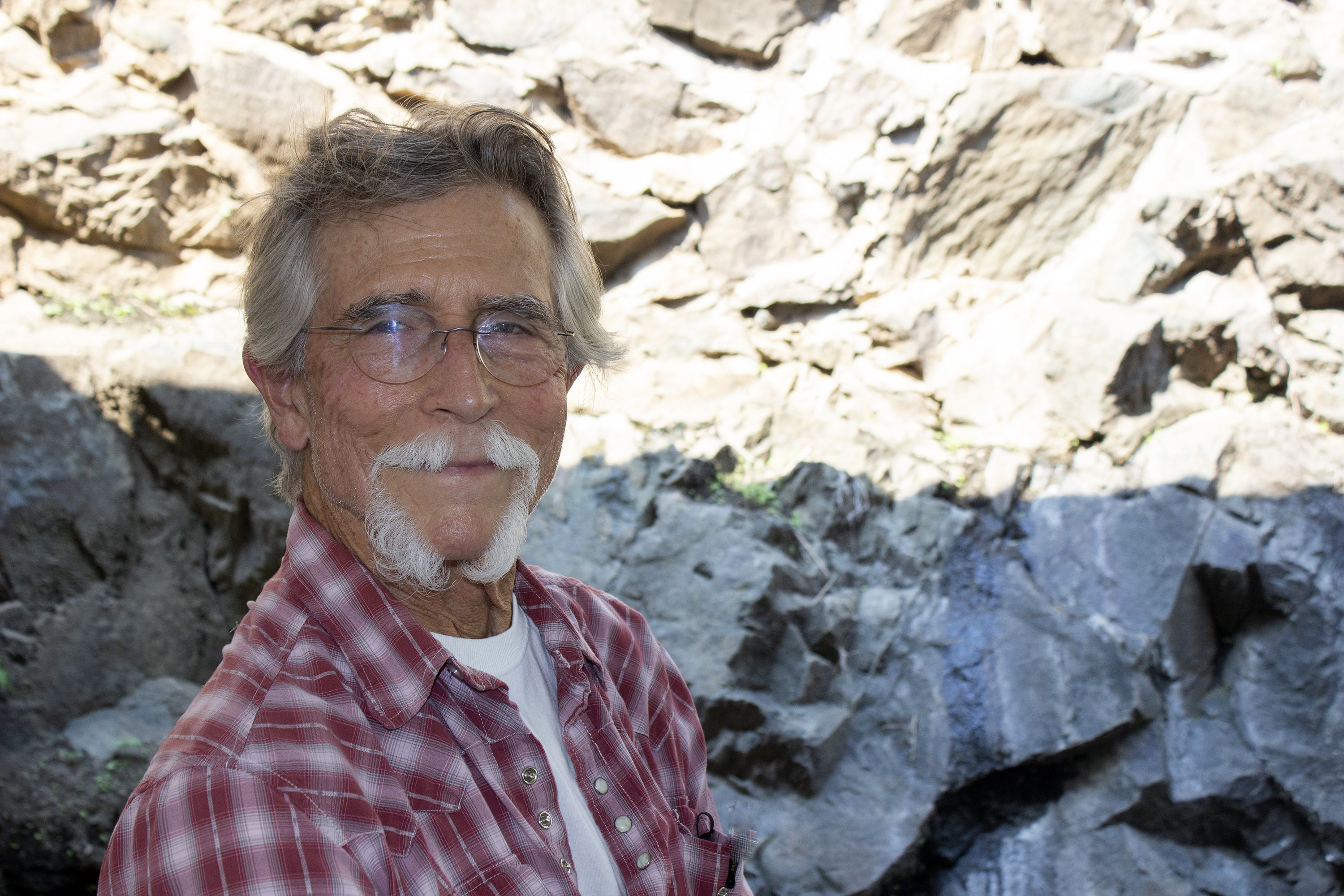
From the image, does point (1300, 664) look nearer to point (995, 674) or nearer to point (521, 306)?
point (995, 674)

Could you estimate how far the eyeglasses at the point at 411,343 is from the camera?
1.45m

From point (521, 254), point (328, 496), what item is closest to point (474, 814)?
point (328, 496)

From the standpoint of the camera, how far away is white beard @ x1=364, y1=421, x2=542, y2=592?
142cm

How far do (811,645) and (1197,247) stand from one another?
3.09m

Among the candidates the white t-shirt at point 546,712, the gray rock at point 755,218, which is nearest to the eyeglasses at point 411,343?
the white t-shirt at point 546,712

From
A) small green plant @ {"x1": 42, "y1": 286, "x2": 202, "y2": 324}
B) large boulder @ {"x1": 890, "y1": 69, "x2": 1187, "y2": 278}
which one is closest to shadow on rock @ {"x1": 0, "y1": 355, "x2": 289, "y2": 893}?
small green plant @ {"x1": 42, "y1": 286, "x2": 202, "y2": 324}

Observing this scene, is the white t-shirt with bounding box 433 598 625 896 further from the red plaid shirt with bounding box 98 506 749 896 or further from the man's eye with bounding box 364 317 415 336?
the man's eye with bounding box 364 317 415 336

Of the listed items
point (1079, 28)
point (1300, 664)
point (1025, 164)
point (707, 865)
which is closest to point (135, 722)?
point (707, 865)

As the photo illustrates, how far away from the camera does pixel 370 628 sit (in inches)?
52.6

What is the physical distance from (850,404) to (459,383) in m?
3.89

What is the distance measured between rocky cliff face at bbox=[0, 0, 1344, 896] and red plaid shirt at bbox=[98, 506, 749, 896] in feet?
7.49

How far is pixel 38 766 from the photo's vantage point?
3.55 meters

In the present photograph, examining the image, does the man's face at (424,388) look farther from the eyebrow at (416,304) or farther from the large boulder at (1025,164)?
the large boulder at (1025,164)

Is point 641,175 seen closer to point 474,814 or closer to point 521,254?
point 521,254
